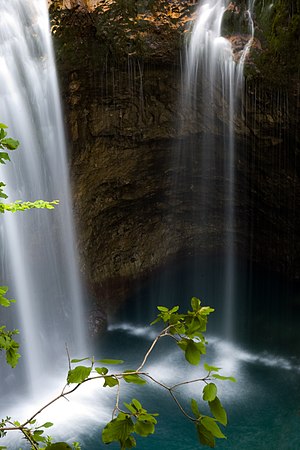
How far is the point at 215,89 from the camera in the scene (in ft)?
29.3

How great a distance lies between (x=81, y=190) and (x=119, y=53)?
8.63 ft

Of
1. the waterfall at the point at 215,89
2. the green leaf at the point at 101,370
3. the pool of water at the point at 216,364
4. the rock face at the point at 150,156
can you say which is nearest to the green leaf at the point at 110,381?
the green leaf at the point at 101,370

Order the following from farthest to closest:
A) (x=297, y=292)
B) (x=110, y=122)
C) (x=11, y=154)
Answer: (x=297, y=292) < (x=110, y=122) < (x=11, y=154)

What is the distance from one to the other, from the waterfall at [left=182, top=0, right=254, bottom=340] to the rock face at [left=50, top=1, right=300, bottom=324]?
0.12 metres

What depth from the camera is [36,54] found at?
824cm

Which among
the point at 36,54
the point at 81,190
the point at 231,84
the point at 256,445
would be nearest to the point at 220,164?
the point at 231,84

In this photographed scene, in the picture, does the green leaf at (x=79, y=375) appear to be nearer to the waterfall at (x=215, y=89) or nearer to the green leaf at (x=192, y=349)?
the green leaf at (x=192, y=349)

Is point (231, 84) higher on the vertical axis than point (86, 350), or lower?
higher

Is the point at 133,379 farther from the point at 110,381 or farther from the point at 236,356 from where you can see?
the point at 236,356

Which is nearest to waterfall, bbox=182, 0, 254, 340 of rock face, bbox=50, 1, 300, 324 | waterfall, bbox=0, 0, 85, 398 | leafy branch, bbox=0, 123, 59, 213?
rock face, bbox=50, 1, 300, 324

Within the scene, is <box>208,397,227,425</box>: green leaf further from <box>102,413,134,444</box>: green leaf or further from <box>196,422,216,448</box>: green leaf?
<box>102,413,134,444</box>: green leaf

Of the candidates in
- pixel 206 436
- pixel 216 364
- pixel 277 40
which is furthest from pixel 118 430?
pixel 277 40

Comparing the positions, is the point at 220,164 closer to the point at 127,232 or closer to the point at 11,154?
the point at 127,232

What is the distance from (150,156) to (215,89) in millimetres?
2013
